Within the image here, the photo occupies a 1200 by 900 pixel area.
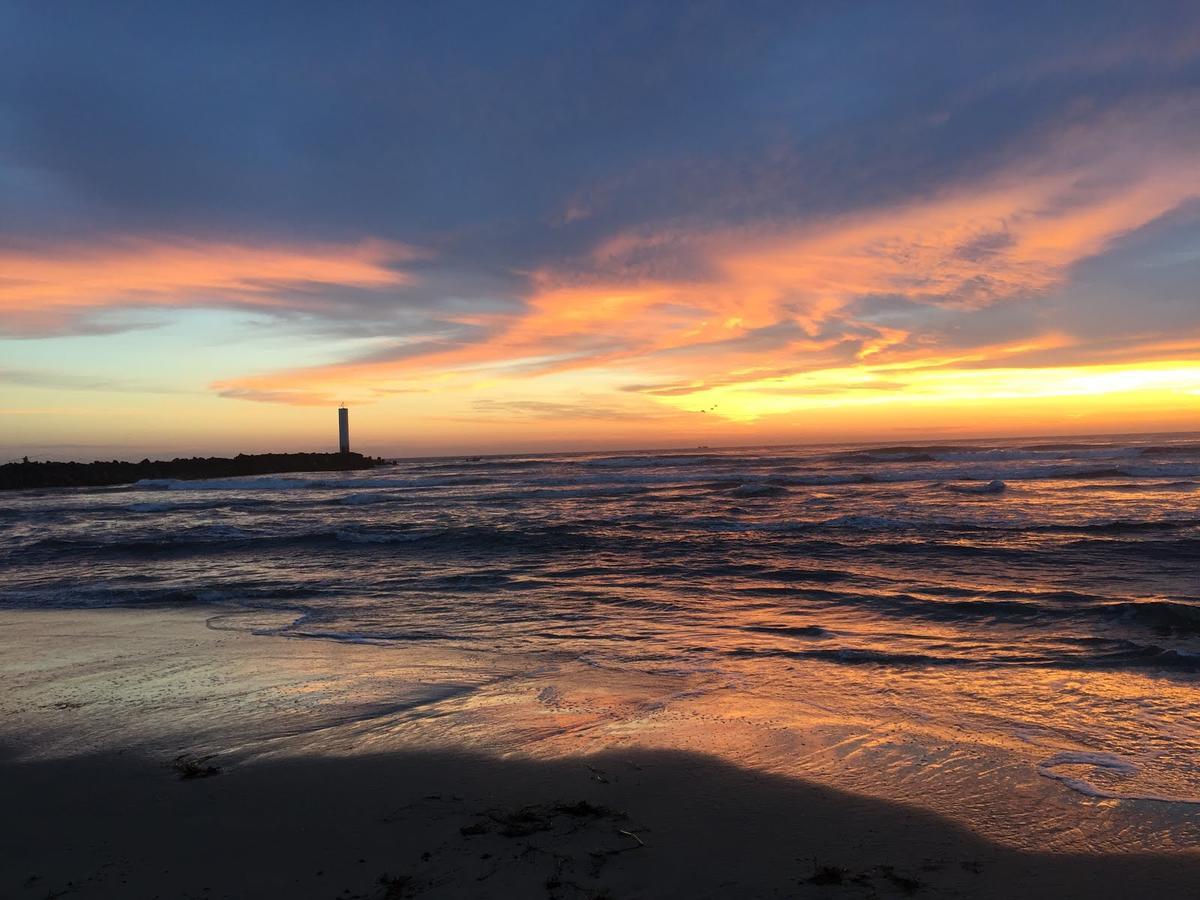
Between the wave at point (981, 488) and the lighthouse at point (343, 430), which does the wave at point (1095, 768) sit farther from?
the lighthouse at point (343, 430)

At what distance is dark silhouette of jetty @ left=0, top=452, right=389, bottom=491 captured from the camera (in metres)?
45.5

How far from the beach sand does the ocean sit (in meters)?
0.34

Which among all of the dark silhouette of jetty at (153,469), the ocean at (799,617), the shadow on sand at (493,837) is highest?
the dark silhouette of jetty at (153,469)

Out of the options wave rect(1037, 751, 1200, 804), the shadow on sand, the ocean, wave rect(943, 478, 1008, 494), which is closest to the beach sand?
the shadow on sand

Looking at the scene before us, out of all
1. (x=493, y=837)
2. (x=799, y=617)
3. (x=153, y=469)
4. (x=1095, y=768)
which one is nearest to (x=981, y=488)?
(x=799, y=617)

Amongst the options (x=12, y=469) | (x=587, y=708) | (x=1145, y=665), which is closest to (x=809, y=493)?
(x=1145, y=665)

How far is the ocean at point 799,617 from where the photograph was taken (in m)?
4.50

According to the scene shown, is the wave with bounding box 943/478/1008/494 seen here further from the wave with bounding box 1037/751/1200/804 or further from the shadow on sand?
the shadow on sand

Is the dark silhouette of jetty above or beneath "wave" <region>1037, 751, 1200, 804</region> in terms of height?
above

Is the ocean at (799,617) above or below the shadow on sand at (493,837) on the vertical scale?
below

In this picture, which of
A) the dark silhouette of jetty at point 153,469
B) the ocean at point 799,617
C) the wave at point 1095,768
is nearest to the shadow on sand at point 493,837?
the ocean at point 799,617

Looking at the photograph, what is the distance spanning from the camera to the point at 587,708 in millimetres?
5609

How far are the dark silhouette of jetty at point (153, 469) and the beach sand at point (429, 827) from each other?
160 ft

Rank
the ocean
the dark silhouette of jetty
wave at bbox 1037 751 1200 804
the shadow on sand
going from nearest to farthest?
the shadow on sand, wave at bbox 1037 751 1200 804, the ocean, the dark silhouette of jetty
